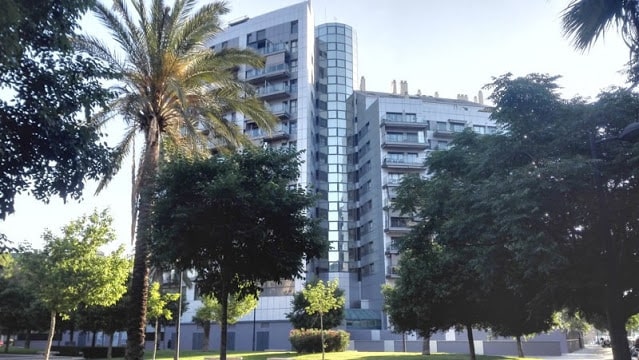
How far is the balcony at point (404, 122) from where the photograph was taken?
241ft

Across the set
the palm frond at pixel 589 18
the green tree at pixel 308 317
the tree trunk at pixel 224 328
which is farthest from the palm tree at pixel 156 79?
the green tree at pixel 308 317

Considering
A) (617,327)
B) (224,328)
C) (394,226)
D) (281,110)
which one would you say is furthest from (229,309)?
(281,110)

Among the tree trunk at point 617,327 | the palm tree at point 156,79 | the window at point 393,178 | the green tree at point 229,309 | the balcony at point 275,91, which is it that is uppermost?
the balcony at point 275,91

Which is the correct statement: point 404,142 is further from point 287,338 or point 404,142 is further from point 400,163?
point 287,338

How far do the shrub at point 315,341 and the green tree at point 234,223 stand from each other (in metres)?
26.4

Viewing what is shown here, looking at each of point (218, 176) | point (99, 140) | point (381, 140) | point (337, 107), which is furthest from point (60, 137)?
point (337, 107)

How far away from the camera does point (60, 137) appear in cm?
754

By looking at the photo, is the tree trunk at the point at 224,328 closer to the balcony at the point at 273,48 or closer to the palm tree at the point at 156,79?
the palm tree at the point at 156,79

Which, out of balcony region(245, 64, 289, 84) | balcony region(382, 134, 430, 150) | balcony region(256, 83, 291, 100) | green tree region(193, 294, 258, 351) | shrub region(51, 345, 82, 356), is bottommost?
shrub region(51, 345, 82, 356)

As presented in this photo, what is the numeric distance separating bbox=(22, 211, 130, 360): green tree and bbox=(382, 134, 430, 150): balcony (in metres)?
54.9

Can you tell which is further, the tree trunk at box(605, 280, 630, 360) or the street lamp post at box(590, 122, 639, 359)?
the tree trunk at box(605, 280, 630, 360)

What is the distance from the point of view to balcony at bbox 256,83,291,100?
7056cm

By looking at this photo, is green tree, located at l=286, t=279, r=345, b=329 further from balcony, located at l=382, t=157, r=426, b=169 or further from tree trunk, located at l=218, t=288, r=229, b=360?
tree trunk, located at l=218, t=288, r=229, b=360

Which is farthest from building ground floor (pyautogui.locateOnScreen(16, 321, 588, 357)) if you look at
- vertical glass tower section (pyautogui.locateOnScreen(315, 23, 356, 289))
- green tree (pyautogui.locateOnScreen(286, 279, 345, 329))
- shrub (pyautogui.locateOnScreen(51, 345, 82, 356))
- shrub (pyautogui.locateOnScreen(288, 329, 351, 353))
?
vertical glass tower section (pyautogui.locateOnScreen(315, 23, 356, 289))
